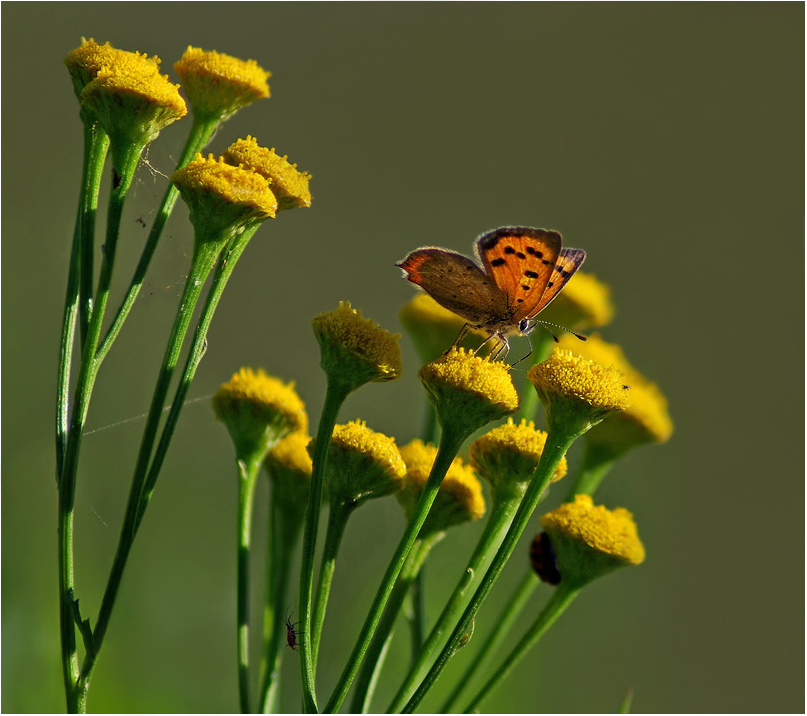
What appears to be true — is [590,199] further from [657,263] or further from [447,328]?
[447,328]

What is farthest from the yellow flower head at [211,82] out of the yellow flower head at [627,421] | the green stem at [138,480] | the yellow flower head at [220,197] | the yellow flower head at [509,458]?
the yellow flower head at [627,421]

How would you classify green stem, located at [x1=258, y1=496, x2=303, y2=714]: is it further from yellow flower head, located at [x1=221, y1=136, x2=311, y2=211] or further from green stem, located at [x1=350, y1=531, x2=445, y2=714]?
yellow flower head, located at [x1=221, y1=136, x2=311, y2=211]

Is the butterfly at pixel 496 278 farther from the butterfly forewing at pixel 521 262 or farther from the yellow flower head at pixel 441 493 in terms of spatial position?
the yellow flower head at pixel 441 493

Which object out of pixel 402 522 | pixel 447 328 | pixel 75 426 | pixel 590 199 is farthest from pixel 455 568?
pixel 590 199

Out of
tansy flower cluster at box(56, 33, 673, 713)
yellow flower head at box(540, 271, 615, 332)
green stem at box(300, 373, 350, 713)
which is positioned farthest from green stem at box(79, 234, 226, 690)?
yellow flower head at box(540, 271, 615, 332)

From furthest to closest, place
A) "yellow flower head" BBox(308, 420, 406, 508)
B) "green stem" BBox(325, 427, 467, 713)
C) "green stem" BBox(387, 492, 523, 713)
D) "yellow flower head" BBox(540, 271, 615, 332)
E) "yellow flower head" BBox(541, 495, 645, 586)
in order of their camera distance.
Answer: "yellow flower head" BBox(540, 271, 615, 332)
"yellow flower head" BBox(541, 495, 645, 586)
"yellow flower head" BBox(308, 420, 406, 508)
"green stem" BBox(387, 492, 523, 713)
"green stem" BBox(325, 427, 467, 713)

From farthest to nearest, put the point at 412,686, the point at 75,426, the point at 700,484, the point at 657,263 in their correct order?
the point at 657,263
the point at 700,484
the point at 412,686
the point at 75,426
